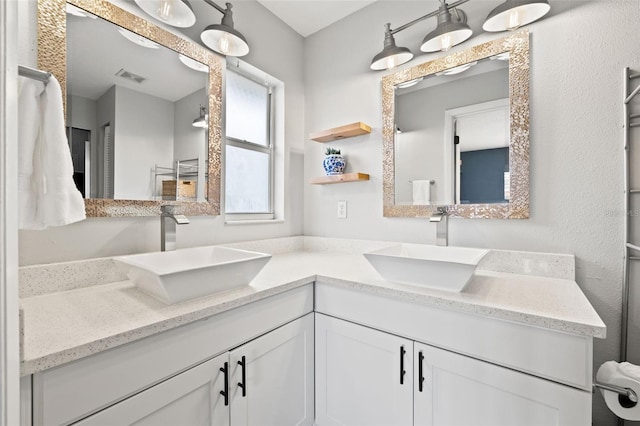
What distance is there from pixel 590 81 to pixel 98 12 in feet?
7.11

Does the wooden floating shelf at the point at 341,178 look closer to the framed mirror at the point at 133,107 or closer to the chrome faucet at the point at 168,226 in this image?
the framed mirror at the point at 133,107

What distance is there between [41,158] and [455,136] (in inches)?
69.4

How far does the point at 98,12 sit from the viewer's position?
1.25 meters

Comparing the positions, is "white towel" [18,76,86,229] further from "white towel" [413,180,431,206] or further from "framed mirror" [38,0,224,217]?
"white towel" [413,180,431,206]

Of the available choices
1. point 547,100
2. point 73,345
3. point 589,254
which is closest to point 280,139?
point 547,100

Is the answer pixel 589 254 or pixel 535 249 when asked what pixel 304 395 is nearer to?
pixel 535 249

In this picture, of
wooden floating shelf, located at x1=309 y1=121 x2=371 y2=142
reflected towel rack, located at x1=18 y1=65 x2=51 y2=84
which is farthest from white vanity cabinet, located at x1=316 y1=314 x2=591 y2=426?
reflected towel rack, located at x1=18 y1=65 x2=51 y2=84

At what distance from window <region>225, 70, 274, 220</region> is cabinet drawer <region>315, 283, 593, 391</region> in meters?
0.95

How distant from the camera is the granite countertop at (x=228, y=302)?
76cm

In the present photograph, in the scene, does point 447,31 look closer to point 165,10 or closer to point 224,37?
point 224,37

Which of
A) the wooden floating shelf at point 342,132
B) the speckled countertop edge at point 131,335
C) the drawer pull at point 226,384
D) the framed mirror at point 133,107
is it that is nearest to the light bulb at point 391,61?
the wooden floating shelf at point 342,132

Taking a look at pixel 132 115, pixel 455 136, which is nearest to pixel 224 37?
pixel 132 115

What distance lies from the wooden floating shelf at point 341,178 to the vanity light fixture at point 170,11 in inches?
44.5

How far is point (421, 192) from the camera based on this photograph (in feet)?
5.81
